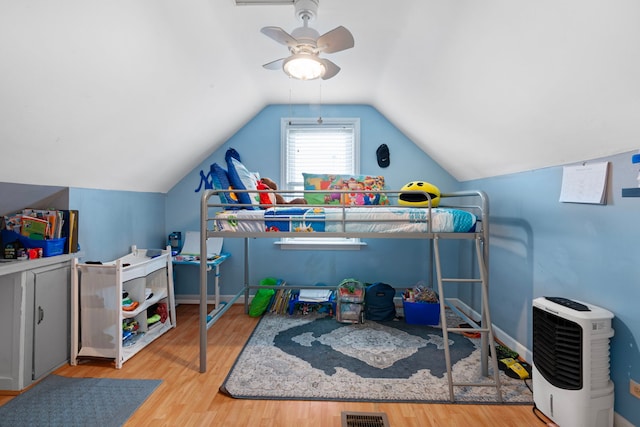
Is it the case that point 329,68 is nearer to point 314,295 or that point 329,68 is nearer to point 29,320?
point 314,295

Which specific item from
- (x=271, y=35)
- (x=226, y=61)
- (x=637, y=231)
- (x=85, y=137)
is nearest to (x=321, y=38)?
(x=271, y=35)

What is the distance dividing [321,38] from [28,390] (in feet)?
9.64

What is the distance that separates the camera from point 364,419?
1.79 metres

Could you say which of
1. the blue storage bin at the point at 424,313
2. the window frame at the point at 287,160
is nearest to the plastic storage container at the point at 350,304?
the blue storage bin at the point at 424,313

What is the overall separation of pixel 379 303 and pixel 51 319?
2762mm

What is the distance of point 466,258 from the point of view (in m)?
3.47

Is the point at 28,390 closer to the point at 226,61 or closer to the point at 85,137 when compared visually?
the point at 85,137

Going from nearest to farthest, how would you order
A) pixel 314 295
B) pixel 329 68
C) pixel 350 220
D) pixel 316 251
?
pixel 329 68
pixel 350 220
pixel 314 295
pixel 316 251

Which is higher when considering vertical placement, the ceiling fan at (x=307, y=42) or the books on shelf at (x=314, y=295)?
the ceiling fan at (x=307, y=42)

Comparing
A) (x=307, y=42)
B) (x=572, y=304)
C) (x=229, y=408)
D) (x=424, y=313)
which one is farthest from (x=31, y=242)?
(x=572, y=304)

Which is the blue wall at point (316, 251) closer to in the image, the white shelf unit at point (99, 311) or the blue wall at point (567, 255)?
the blue wall at point (567, 255)

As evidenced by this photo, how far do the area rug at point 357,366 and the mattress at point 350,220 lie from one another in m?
1.02

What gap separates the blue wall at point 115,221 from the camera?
2588 mm

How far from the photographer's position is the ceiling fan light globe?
6.53 ft
